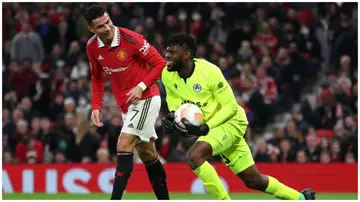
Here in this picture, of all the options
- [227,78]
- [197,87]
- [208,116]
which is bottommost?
[227,78]

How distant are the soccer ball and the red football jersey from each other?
55 cm

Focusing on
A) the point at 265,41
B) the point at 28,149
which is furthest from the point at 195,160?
the point at 265,41

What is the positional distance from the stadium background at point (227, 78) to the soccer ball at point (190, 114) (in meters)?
4.87

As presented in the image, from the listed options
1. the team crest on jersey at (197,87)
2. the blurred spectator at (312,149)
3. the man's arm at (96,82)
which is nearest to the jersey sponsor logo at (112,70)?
the man's arm at (96,82)

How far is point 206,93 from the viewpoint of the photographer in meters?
9.22

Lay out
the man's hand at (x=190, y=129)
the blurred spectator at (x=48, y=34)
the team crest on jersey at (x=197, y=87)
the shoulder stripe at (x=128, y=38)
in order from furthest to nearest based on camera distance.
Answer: the blurred spectator at (x=48, y=34) → the shoulder stripe at (x=128, y=38) → the team crest on jersey at (x=197, y=87) → the man's hand at (x=190, y=129)

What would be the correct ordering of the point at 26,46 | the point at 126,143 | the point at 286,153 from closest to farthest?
the point at 126,143, the point at 286,153, the point at 26,46

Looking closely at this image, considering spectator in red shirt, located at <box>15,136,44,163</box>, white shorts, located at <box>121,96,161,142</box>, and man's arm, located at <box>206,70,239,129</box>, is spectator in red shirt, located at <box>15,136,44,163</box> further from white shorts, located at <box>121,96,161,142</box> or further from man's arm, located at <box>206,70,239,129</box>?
man's arm, located at <box>206,70,239,129</box>

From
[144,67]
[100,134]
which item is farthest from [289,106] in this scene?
[144,67]

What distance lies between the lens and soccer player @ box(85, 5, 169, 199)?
30.6 ft

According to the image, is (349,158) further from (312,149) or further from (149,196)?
(149,196)

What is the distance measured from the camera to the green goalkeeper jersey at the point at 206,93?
9.12m

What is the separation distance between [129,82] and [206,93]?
2.84 ft

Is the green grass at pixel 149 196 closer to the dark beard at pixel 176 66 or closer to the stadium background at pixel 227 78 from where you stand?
the stadium background at pixel 227 78
